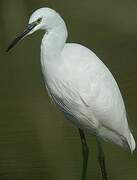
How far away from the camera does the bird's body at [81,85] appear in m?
4.06

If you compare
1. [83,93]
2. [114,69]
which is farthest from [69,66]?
[114,69]

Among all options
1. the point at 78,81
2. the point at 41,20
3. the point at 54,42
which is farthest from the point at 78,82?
the point at 41,20

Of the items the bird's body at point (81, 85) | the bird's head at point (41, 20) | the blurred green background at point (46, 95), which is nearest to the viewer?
the bird's head at point (41, 20)

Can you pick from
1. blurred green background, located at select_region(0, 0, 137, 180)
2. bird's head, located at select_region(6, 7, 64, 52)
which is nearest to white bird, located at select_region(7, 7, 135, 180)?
bird's head, located at select_region(6, 7, 64, 52)

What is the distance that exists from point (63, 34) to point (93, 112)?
A: 1.49 feet

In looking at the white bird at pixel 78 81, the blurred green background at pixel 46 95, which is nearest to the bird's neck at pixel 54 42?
the white bird at pixel 78 81

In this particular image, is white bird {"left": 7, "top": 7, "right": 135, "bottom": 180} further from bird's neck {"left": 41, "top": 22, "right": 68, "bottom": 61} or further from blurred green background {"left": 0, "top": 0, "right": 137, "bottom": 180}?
blurred green background {"left": 0, "top": 0, "right": 137, "bottom": 180}

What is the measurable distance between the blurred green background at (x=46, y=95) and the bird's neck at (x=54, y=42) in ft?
3.39

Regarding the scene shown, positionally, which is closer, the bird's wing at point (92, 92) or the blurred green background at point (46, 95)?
the bird's wing at point (92, 92)

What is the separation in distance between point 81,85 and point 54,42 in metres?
0.28

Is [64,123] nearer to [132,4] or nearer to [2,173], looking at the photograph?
[2,173]

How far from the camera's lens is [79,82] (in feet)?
13.3

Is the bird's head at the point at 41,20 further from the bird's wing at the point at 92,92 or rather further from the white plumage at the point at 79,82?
the bird's wing at the point at 92,92

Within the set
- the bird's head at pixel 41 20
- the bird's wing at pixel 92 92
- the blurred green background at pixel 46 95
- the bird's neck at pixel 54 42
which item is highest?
the bird's head at pixel 41 20
